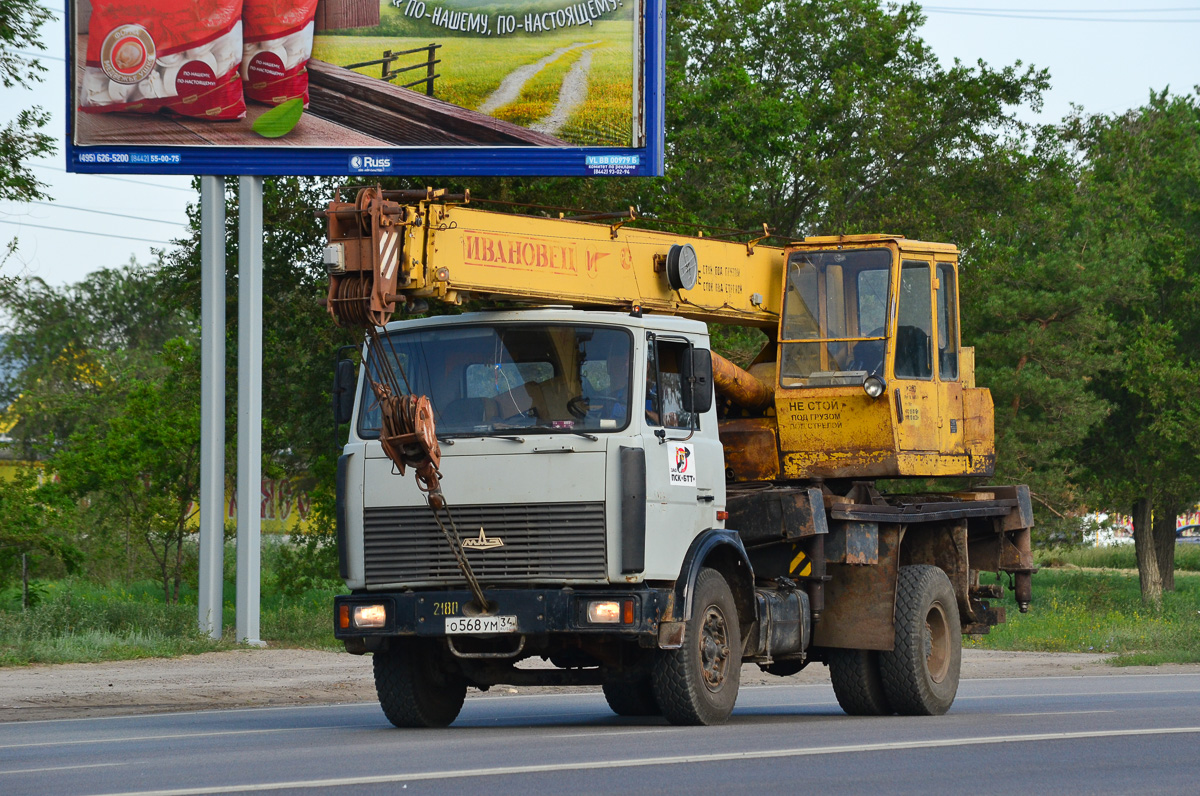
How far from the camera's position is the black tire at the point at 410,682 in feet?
40.2

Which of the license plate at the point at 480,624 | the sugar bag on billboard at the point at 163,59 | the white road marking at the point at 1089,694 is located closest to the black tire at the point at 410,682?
the license plate at the point at 480,624

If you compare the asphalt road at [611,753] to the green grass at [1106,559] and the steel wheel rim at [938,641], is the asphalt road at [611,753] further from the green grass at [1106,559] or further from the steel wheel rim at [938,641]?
the green grass at [1106,559]

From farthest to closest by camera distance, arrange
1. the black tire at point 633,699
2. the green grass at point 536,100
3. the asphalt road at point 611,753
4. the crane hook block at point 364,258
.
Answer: the green grass at point 536,100
the black tire at point 633,699
the crane hook block at point 364,258
the asphalt road at point 611,753

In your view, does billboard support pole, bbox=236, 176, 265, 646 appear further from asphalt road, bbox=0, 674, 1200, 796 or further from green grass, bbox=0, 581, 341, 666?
asphalt road, bbox=0, 674, 1200, 796

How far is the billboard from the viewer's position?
21609 millimetres

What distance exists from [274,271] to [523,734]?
58.3 ft

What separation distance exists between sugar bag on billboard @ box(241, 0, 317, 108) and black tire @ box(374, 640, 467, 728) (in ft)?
37.3

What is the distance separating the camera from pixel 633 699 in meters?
13.9

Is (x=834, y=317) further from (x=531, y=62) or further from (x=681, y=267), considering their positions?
(x=531, y=62)

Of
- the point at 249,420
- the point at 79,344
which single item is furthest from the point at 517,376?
the point at 79,344

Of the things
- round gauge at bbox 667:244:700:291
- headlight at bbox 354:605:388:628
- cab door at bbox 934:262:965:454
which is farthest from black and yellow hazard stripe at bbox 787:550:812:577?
headlight at bbox 354:605:388:628

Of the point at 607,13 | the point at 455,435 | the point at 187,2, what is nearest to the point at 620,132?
the point at 607,13

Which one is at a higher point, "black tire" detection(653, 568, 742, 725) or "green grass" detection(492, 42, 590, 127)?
"green grass" detection(492, 42, 590, 127)

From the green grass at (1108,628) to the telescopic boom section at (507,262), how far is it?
1219 centimetres
